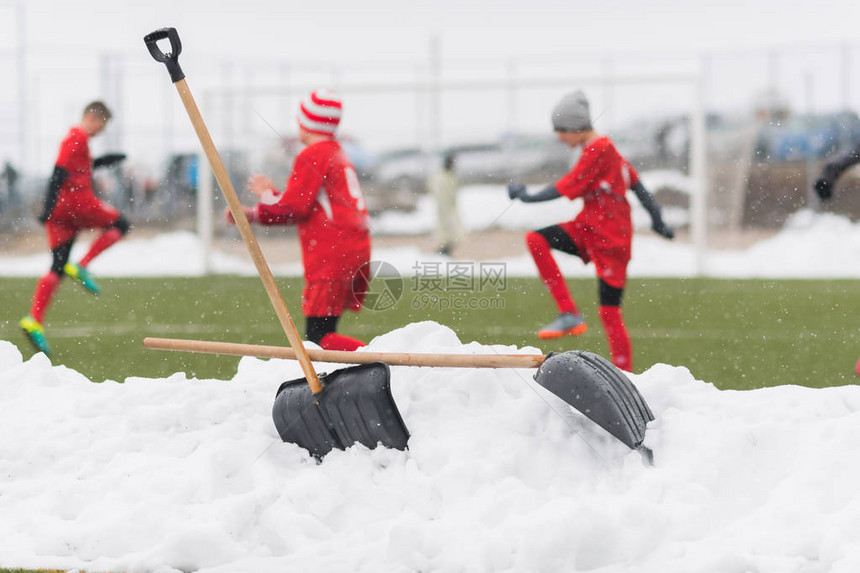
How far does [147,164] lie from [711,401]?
42.5ft

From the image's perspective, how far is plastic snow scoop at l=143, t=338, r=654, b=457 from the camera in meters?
3.08

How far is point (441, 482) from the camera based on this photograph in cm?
297

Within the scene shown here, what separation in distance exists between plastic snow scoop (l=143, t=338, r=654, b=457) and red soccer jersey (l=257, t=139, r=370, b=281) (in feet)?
2.06

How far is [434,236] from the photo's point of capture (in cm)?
344

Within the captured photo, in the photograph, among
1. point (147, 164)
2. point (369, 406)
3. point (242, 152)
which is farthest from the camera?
point (147, 164)

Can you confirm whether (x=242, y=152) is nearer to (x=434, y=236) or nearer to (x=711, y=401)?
(x=434, y=236)

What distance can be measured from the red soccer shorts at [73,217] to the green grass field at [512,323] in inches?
24.8

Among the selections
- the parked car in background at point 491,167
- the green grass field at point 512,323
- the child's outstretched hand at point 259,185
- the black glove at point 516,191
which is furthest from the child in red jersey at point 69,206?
the black glove at point 516,191

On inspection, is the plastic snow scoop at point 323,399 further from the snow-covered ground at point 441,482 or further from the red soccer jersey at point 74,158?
the red soccer jersey at point 74,158

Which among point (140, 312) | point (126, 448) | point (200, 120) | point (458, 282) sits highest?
point (200, 120)

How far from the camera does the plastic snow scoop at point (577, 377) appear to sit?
121 inches

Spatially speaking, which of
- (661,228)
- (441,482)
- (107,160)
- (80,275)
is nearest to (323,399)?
(441,482)

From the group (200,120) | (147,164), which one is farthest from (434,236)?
Answer: (147,164)

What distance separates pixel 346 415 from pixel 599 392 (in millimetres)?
737
